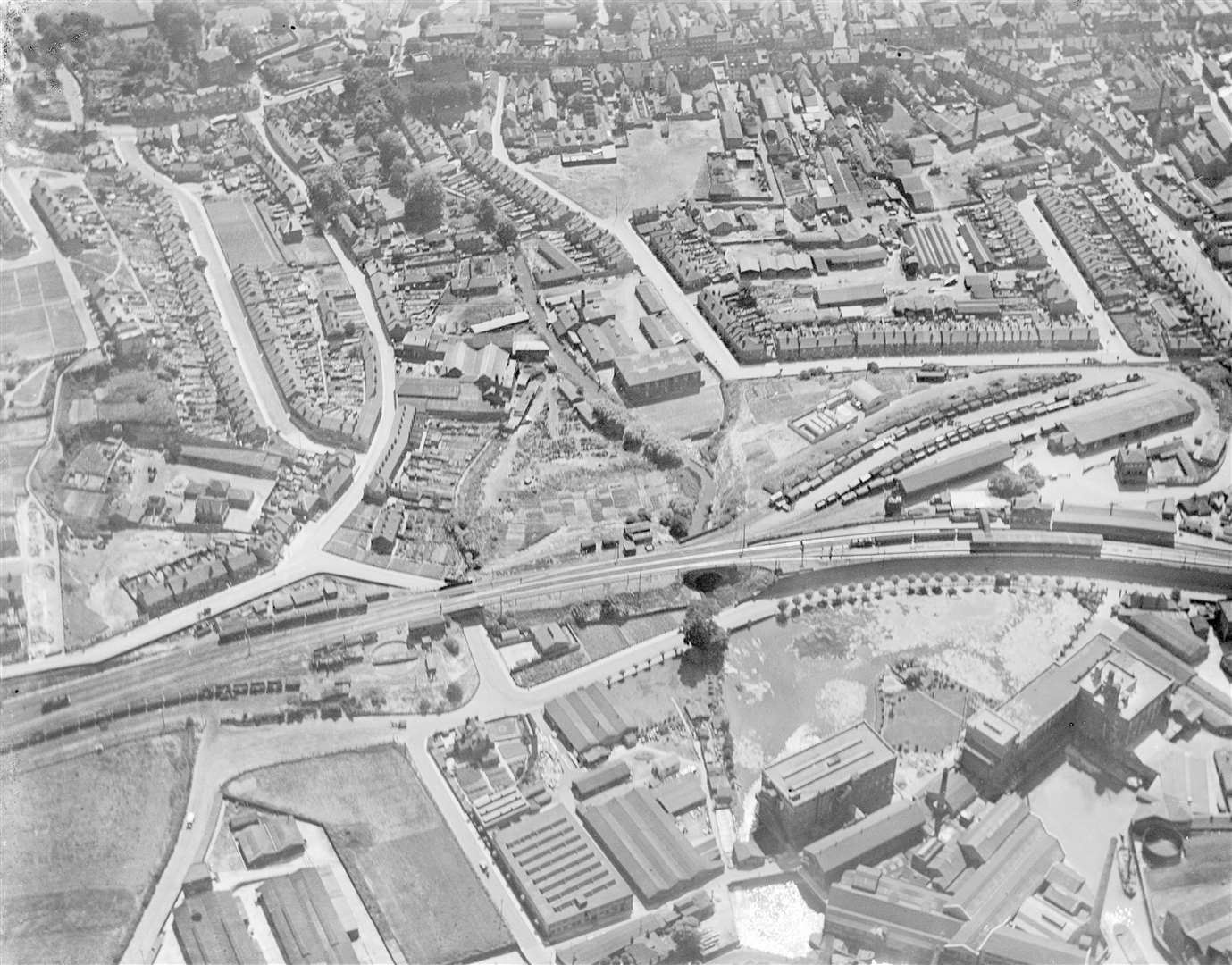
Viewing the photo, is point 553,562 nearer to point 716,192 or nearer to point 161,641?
point 161,641

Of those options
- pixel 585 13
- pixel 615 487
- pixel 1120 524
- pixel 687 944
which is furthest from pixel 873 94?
pixel 687 944

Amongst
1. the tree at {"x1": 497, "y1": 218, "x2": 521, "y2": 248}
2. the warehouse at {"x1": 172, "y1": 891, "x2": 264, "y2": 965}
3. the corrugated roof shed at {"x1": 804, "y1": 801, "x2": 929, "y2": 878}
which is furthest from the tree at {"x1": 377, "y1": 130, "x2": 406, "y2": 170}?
the corrugated roof shed at {"x1": 804, "y1": 801, "x2": 929, "y2": 878}

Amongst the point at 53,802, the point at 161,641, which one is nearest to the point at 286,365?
the point at 161,641

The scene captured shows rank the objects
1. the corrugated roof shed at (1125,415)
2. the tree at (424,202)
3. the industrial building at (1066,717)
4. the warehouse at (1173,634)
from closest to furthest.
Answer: the industrial building at (1066,717), the warehouse at (1173,634), the corrugated roof shed at (1125,415), the tree at (424,202)

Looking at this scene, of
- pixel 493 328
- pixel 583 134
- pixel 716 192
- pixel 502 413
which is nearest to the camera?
pixel 502 413

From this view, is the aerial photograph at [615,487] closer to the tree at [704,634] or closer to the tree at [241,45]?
the tree at [704,634]

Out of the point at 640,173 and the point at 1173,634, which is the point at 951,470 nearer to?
the point at 1173,634

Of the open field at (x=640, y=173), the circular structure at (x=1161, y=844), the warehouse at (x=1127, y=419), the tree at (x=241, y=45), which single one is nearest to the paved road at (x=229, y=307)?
the tree at (x=241, y=45)

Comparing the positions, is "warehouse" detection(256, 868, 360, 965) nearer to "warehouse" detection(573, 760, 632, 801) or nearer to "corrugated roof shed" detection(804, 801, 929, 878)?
"warehouse" detection(573, 760, 632, 801)
